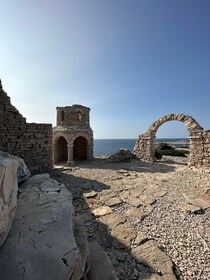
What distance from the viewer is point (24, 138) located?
8.68 meters

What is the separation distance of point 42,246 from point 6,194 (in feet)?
2.77

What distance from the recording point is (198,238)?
12.4 ft

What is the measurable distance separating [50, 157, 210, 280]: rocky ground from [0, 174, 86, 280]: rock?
1287 mm

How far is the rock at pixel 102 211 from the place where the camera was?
4.91m

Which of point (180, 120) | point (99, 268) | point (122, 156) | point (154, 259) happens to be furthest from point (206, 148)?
point (99, 268)

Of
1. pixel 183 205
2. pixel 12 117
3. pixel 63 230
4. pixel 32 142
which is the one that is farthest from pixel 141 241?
pixel 12 117

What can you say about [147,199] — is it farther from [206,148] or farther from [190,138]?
[190,138]

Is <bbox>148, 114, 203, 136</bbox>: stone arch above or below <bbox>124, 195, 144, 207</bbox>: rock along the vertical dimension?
above

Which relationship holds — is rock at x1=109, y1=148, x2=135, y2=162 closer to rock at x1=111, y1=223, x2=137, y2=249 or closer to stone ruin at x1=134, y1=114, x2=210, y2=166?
stone ruin at x1=134, y1=114, x2=210, y2=166

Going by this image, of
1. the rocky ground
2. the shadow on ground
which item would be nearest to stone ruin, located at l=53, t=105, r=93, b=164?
the shadow on ground

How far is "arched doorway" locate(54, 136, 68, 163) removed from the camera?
16703 mm

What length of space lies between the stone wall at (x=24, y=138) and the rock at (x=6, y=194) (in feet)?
21.8

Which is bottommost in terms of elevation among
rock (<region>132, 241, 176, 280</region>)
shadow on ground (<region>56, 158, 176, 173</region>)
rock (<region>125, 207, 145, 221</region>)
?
rock (<region>132, 241, 176, 280</region>)

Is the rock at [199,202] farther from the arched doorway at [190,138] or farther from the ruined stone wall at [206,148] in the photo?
the arched doorway at [190,138]
